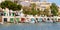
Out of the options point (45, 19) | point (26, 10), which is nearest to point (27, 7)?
point (26, 10)

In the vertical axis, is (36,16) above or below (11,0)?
below

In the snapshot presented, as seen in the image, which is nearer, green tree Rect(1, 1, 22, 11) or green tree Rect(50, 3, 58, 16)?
green tree Rect(1, 1, 22, 11)

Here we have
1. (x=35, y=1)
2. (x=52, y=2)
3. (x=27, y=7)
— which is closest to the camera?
(x=27, y=7)

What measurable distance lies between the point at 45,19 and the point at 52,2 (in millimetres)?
1094

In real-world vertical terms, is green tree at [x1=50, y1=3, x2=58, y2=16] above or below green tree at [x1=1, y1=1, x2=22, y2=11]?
below

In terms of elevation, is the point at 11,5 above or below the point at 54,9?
above

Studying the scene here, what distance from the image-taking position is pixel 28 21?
8297mm

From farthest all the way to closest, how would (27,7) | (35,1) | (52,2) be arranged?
1. (35,1)
2. (52,2)
3. (27,7)

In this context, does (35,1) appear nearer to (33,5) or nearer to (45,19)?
(33,5)

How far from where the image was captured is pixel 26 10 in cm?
854

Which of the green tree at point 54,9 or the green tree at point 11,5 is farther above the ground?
the green tree at point 11,5

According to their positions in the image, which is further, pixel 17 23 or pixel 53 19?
pixel 53 19

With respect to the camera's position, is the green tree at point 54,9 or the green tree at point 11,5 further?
the green tree at point 54,9

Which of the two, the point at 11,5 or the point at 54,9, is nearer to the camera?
the point at 11,5
